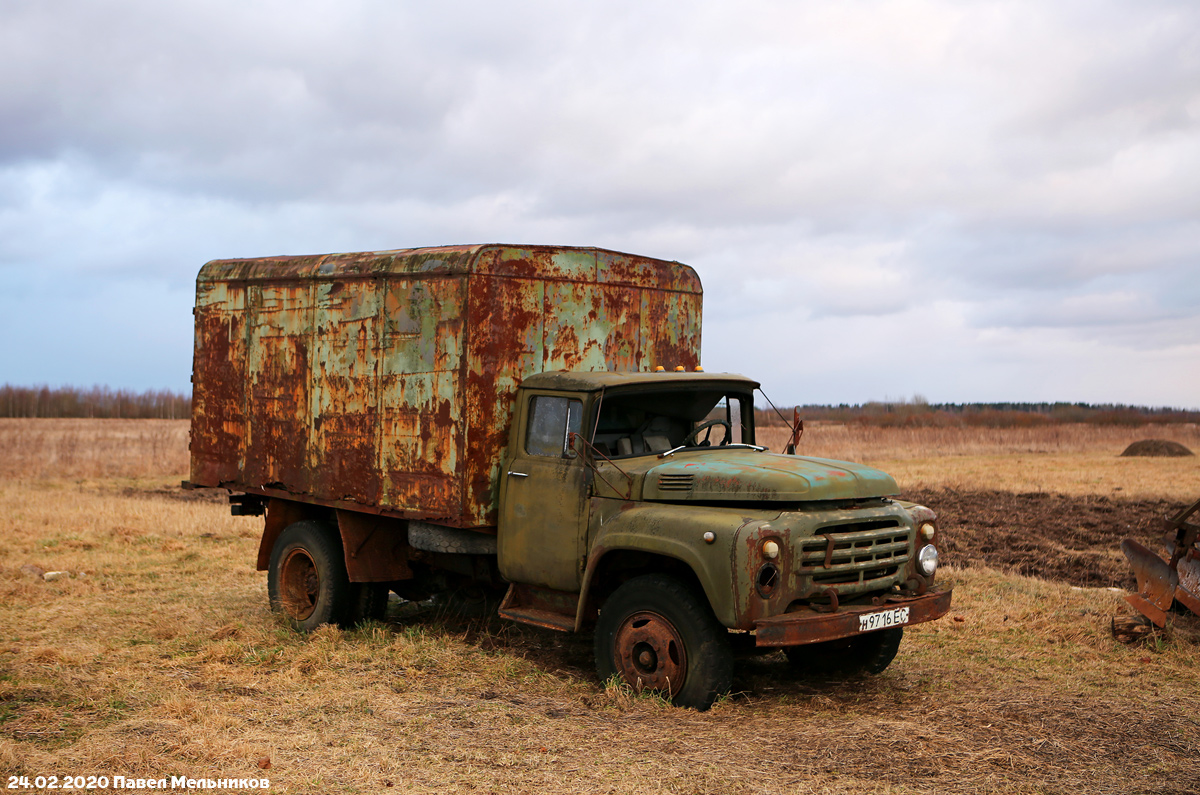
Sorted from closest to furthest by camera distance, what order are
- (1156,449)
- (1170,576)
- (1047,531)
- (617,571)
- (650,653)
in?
(650,653)
(617,571)
(1170,576)
(1047,531)
(1156,449)

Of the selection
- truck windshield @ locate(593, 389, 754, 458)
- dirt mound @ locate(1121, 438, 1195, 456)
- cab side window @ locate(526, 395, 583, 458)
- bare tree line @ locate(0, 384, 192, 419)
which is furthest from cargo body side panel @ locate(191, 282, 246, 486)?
bare tree line @ locate(0, 384, 192, 419)

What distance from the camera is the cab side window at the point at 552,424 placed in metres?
7.29

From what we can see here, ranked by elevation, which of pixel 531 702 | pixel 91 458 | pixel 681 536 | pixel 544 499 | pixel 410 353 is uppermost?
pixel 410 353

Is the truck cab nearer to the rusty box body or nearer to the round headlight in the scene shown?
the round headlight

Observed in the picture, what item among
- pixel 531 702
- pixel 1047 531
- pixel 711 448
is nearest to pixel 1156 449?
pixel 1047 531

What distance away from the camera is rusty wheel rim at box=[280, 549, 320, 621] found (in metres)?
9.52

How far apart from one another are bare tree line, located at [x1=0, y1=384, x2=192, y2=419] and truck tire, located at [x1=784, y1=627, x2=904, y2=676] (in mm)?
58853

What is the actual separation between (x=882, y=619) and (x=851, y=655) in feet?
4.05

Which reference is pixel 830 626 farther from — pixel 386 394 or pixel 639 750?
pixel 386 394

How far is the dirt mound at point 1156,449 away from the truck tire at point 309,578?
33.1 m

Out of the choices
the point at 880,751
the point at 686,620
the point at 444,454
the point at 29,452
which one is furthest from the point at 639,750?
the point at 29,452

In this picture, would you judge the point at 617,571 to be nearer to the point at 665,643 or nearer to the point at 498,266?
the point at 665,643

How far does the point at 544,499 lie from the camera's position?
7344 millimetres

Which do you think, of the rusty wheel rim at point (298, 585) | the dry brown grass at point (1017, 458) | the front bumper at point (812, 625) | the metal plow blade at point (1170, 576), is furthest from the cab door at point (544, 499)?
the dry brown grass at point (1017, 458)
